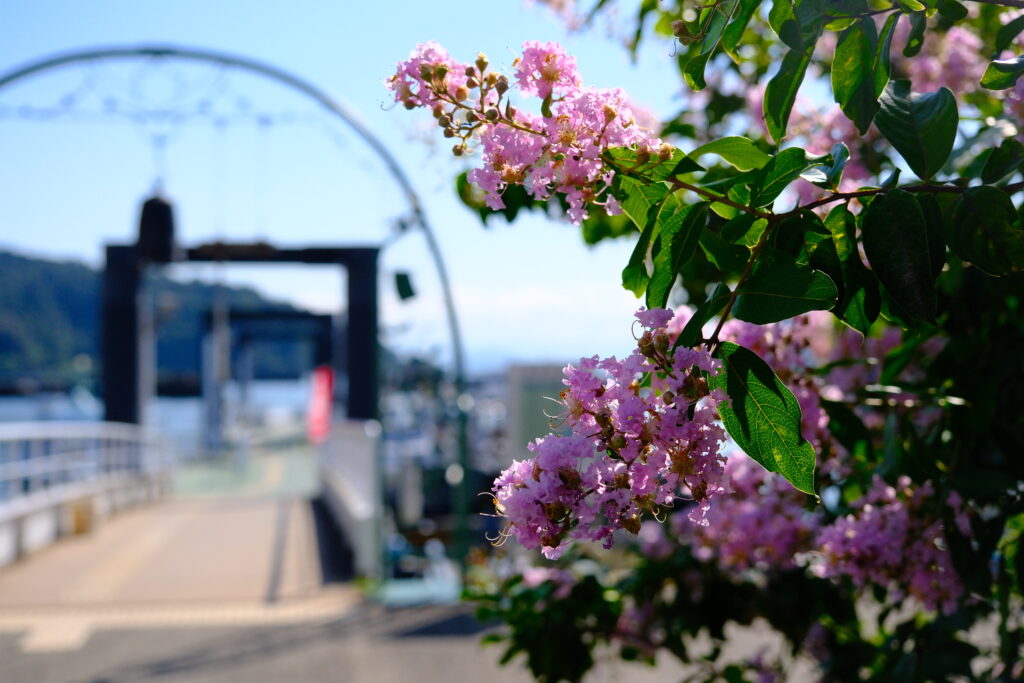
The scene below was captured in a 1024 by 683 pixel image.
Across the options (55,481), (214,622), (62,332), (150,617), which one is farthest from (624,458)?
(62,332)

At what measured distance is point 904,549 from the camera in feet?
4.75

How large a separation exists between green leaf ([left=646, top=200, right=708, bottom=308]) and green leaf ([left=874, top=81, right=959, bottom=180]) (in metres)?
0.22

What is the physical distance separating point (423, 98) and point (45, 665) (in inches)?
212

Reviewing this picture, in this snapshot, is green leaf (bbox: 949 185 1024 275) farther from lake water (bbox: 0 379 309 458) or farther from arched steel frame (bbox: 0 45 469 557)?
lake water (bbox: 0 379 309 458)

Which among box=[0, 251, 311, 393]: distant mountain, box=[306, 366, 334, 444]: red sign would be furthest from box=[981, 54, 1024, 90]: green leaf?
box=[0, 251, 311, 393]: distant mountain

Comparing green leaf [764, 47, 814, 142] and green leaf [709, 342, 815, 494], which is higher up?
green leaf [764, 47, 814, 142]

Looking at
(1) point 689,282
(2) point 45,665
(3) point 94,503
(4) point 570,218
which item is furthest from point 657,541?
(3) point 94,503

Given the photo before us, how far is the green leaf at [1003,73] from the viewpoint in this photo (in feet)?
3.04

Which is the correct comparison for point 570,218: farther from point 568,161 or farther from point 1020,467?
point 1020,467

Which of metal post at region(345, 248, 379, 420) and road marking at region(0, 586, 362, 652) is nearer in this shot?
road marking at region(0, 586, 362, 652)

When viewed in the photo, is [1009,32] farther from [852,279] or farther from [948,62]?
[948,62]

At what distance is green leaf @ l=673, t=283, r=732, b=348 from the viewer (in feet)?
2.74

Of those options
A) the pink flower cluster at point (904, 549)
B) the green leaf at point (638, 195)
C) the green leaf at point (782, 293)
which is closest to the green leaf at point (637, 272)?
the green leaf at point (638, 195)

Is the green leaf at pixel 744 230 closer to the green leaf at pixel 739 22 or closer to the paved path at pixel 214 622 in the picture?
the green leaf at pixel 739 22
